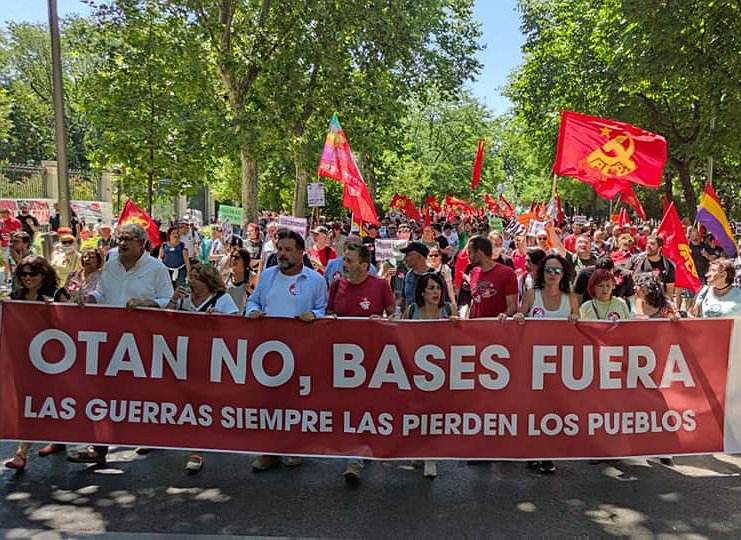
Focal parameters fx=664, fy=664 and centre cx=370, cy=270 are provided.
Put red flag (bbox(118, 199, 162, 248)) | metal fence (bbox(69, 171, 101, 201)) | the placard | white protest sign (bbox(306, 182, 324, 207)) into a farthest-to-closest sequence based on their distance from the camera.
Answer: metal fence (bbox(69, 171, 101, 201)) → the placard → white protest sign (bbox(306, 182, 324, 207)) → red flag (bbox(118, 199, 162, 248))

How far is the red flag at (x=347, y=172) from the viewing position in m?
9.11

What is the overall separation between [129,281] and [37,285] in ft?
2.40

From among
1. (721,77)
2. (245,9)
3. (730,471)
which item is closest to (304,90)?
(245,9)

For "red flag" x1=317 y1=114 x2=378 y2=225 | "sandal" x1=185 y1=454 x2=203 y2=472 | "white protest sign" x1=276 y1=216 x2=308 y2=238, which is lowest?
"sandal" x1=185 y1=454 x2=203 y2=472

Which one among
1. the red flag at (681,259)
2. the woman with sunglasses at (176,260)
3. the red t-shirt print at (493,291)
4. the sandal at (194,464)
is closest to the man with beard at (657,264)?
the red flag at (681,259)

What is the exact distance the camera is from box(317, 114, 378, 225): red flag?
911cm

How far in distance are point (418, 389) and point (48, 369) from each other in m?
2.64

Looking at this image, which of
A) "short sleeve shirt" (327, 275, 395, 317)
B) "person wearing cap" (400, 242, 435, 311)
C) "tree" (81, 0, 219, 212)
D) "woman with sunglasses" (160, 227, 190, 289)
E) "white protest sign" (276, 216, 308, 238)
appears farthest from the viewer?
"tree" (81, 0, 219, 212)

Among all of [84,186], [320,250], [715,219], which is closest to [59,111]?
[320,250]

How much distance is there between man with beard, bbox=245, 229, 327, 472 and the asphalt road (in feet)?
1.81

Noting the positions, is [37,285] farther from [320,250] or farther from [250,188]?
[250,188]

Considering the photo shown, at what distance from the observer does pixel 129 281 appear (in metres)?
5.18

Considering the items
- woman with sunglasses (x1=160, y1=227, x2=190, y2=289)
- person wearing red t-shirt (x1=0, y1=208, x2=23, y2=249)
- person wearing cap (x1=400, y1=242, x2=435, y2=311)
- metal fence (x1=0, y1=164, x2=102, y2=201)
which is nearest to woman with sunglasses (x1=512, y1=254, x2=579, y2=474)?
person wearing cap (x1=400, y1=242, x2=435, y2=311)

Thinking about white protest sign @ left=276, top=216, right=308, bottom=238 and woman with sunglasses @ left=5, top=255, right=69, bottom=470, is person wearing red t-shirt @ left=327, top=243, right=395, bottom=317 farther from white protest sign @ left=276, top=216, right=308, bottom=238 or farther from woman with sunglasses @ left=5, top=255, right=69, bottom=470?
white protest sign @ left=276, top=216, right=308, bottom=238
